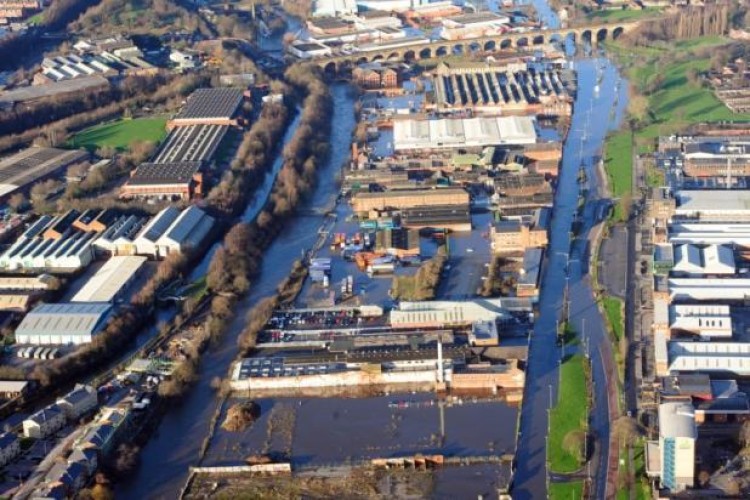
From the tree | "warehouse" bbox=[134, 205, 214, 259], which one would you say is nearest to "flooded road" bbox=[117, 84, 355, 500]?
"warehouse" bbox=[134, 205, 214, 259]

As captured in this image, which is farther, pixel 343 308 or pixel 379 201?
pixel 379 201

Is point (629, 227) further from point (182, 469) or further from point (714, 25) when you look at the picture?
point (714, 25)

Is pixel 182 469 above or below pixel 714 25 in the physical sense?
below

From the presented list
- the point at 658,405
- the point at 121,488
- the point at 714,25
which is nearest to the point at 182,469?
the point at 121,488

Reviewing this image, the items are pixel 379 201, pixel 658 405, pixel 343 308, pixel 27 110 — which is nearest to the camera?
pixel 658 405

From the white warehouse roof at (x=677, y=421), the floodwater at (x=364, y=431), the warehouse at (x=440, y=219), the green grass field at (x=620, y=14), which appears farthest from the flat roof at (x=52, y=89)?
the white warehouse roof at (x=677, y=421)

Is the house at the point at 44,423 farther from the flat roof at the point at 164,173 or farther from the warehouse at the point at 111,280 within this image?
the flat roof at the point at 164,173

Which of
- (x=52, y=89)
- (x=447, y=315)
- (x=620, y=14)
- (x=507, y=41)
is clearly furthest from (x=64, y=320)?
(x=620, y=14)

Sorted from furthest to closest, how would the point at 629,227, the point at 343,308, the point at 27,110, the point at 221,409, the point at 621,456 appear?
1. the point at 27,110
2. the point at 629,227
3. the point at 343,308
4. the point at 221,409
5. the point at 621,456
